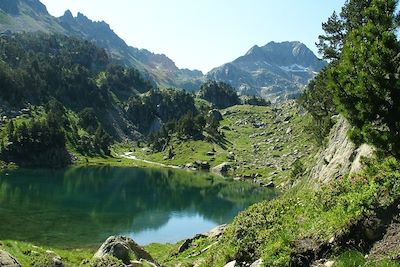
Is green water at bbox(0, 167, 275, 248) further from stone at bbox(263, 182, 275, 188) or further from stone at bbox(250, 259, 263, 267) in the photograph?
stone at bbox(250, 259, 263, 267)

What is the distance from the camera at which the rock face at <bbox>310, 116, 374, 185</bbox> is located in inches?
1419

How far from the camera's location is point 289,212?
75.3 ft

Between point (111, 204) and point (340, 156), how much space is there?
74961mm

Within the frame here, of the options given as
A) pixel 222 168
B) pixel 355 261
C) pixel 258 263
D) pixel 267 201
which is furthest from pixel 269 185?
pixel 355 261

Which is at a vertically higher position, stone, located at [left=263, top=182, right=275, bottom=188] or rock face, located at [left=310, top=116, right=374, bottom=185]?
rock face, located at [left=310, top=116, right=374, bottom=185]

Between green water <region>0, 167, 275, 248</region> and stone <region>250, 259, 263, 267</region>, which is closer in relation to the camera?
stone <region>250, 259, 263, 267</region>

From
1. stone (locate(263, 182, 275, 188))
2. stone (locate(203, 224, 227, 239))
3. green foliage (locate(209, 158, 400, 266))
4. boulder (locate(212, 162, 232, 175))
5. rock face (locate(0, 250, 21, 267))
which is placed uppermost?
green foliage (locate(209, 158, 400, 266))

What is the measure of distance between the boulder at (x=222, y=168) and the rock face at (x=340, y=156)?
136 metres

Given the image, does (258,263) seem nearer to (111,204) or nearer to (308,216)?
(308,216)

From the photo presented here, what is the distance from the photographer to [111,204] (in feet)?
345

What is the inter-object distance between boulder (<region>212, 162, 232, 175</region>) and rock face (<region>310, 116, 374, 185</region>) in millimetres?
136484

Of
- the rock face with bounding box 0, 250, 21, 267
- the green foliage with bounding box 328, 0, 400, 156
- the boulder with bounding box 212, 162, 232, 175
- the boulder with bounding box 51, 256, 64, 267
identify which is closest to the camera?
the green foliage with bounding box 328, 0, 400, 156

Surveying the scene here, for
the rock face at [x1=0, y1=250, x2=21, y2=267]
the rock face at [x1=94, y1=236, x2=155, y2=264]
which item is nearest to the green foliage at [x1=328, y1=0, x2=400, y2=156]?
the rock face at [x1=94, y1=236, x2=155, y2=264]

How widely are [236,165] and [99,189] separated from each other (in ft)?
266
